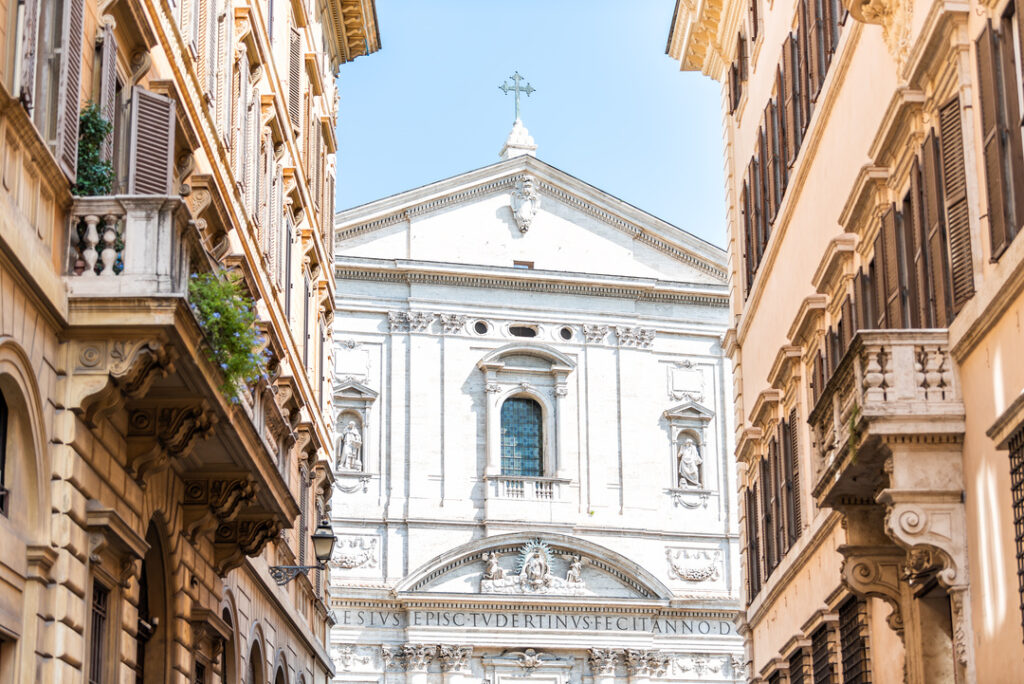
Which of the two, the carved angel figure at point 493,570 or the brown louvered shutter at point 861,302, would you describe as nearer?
the brown louvered shutter at point 861,302

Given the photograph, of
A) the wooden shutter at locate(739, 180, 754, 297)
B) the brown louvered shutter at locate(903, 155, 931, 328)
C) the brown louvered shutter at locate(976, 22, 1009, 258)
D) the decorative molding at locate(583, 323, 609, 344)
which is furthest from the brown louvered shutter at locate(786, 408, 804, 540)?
the decorative molding at locate(583, 323, 609, 344)

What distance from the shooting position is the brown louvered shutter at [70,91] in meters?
12.6

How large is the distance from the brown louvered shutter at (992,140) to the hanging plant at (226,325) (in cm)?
605

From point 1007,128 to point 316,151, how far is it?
1882 centimetres

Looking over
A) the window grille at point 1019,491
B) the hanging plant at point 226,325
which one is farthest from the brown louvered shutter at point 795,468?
the window grille at point 1019,491

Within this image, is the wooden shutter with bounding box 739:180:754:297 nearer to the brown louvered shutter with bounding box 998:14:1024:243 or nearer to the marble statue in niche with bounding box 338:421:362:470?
the brown louvered shutter with bounding box 998:14:1024:243

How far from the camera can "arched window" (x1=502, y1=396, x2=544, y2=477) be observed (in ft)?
154

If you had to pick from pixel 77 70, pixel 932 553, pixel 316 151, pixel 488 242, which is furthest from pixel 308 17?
pixel 488 242

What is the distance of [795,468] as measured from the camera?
73.6 ft

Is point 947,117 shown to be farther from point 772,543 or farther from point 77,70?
point 772,543

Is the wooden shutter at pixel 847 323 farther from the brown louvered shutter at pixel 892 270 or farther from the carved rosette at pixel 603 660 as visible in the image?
the carved rosette at pixel 603 660

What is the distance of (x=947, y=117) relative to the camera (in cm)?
1434

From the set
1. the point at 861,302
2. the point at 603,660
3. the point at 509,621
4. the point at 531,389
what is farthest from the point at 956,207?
the point at 531,389

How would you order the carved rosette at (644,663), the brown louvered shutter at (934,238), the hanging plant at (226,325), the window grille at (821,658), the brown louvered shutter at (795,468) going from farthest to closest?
the carved rosette at (644,663), the brown louvered shutter at (795,468), the window grille at (821,658), the brown louvered shutter at (934,238), the hanging plant at (226,325)
